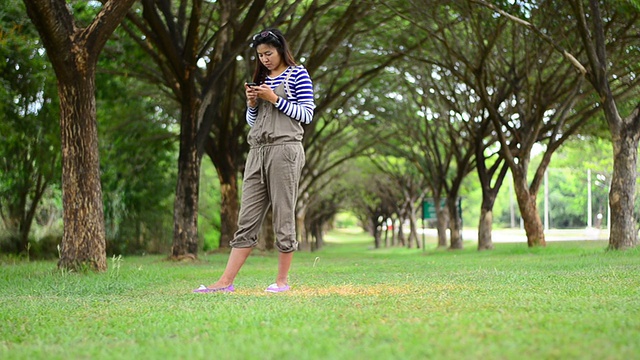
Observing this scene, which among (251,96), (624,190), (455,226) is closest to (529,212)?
(624,190)

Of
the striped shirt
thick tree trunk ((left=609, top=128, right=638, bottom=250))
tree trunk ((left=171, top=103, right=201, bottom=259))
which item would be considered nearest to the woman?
the striped shirt

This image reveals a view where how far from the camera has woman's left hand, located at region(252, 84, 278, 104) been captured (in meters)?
6.81

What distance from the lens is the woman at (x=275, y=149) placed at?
695 centimetres

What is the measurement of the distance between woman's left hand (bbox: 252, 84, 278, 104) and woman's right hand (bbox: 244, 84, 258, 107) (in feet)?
0.11

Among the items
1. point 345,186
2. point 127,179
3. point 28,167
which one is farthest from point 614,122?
point 345,186

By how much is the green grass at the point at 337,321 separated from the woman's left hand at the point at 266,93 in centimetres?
156

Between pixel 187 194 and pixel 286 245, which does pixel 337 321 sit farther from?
pixel 187 194

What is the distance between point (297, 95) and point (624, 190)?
9.79 metres

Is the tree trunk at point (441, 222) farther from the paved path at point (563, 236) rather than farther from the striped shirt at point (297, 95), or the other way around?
the striped shirt at point (297, 95)

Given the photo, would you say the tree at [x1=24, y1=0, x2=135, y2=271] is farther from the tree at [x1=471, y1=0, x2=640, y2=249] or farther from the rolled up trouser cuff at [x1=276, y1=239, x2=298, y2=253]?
the tree at [x1=471, y1=0, x2=640, y2=249]

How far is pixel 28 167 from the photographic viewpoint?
75.2 feet

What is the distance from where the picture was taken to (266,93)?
6.82m

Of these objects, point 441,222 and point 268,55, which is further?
point 441,222

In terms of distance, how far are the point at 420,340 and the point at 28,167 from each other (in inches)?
813
